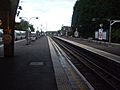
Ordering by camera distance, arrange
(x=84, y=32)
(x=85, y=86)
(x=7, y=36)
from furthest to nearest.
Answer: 1. (x=84, y=32)
2. (x=7, y=36)
3. (x=85, y=86)

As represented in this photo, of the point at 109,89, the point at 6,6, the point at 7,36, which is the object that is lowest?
the point at 109,89

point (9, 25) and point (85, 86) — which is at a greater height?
point (9, 25)

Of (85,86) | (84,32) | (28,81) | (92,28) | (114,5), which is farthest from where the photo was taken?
(84,32)

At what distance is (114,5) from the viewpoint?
88938mm

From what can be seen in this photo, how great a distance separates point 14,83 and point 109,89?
360cm

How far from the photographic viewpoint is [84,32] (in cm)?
12550

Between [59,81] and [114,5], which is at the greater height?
[114,5]

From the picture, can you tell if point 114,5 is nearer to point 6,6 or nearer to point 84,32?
point 84,32

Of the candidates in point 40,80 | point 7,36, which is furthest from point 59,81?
point 7,36

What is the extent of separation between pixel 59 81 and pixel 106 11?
81.5 metres

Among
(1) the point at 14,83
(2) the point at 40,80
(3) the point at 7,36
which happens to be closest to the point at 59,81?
(2) the point at 40,80

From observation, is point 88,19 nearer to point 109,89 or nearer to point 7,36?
point 7,36

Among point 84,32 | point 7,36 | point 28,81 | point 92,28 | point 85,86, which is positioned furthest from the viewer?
point 84,32

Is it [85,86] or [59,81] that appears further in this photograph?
[59,81]
